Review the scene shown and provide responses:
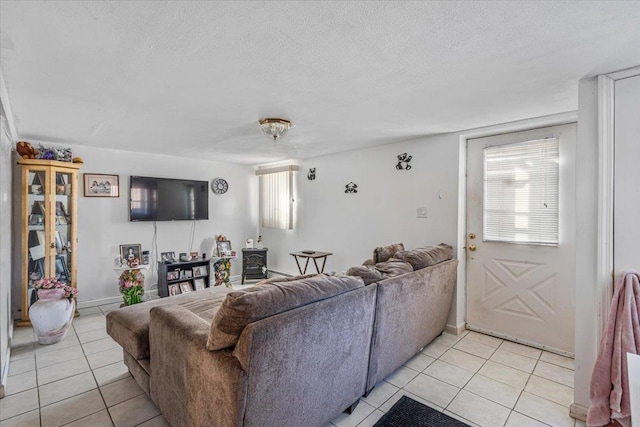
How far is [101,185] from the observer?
13.9ft

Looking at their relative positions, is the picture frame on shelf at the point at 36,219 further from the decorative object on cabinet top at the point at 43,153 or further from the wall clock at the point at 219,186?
the wall clock at the point at 219,186

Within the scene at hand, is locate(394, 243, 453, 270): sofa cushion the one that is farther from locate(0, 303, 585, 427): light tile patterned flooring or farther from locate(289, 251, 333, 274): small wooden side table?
locate(289, 251, 333, 274): small wooden side table

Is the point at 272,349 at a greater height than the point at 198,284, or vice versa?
the point at 272,349

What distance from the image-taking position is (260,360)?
4.62 feet

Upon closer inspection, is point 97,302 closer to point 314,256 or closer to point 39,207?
point 39,207

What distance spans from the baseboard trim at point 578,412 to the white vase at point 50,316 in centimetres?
431

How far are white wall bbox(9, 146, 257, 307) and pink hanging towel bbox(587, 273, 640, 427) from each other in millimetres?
5004

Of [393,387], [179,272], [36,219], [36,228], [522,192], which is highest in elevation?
[522,192]

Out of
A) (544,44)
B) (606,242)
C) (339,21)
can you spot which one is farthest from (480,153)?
(339,21)

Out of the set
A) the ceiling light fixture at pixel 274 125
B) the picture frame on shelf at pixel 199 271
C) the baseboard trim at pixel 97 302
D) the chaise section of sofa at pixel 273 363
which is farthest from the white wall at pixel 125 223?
the chaise section of sofa at pixel 273 363

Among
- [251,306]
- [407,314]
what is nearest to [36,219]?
[251,306]

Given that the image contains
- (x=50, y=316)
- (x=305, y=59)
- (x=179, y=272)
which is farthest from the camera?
(x=179, y=272)

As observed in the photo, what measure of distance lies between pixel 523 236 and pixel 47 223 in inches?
205

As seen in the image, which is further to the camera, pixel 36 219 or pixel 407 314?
pixel 36 219
